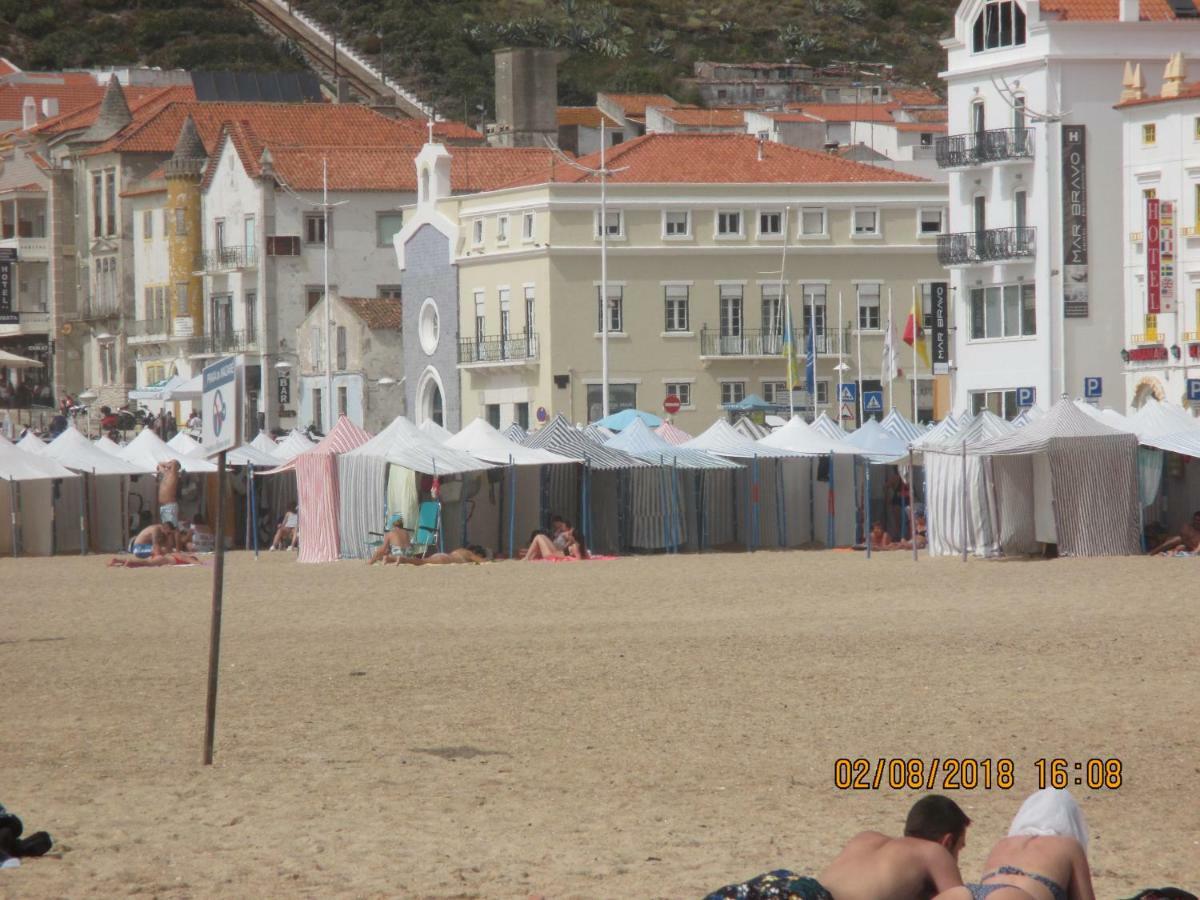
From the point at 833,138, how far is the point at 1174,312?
160 feet

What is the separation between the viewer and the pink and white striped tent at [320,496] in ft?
122

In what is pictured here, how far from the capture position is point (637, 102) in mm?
110500

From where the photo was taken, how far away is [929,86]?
438 ft

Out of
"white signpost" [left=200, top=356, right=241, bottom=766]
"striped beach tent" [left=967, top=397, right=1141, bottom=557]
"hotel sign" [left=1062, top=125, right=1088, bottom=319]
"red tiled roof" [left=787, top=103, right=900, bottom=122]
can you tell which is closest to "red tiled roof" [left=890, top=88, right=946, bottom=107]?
"red tiled roof" [left=787, top=103, right=900, bottom=122]

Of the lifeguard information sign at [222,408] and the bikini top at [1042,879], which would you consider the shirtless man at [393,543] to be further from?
the bikini top at [1042,879]

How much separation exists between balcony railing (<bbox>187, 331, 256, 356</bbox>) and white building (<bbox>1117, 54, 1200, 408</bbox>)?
33137 millimetres

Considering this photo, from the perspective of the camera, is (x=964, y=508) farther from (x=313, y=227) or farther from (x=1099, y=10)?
(x=313, y=227)

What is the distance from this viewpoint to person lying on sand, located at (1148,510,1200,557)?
3284 cm

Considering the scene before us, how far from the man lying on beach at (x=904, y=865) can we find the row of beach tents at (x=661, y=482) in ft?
80.4

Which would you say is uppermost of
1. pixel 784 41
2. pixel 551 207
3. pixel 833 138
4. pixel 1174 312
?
pixel 784 41

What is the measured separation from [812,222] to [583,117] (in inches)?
1422

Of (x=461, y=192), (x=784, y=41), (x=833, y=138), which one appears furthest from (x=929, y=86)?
(x=461, y=192)

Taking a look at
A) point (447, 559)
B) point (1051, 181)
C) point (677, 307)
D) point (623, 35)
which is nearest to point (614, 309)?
point (677, 307)

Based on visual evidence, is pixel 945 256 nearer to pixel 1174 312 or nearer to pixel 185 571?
pixel 1174 312
